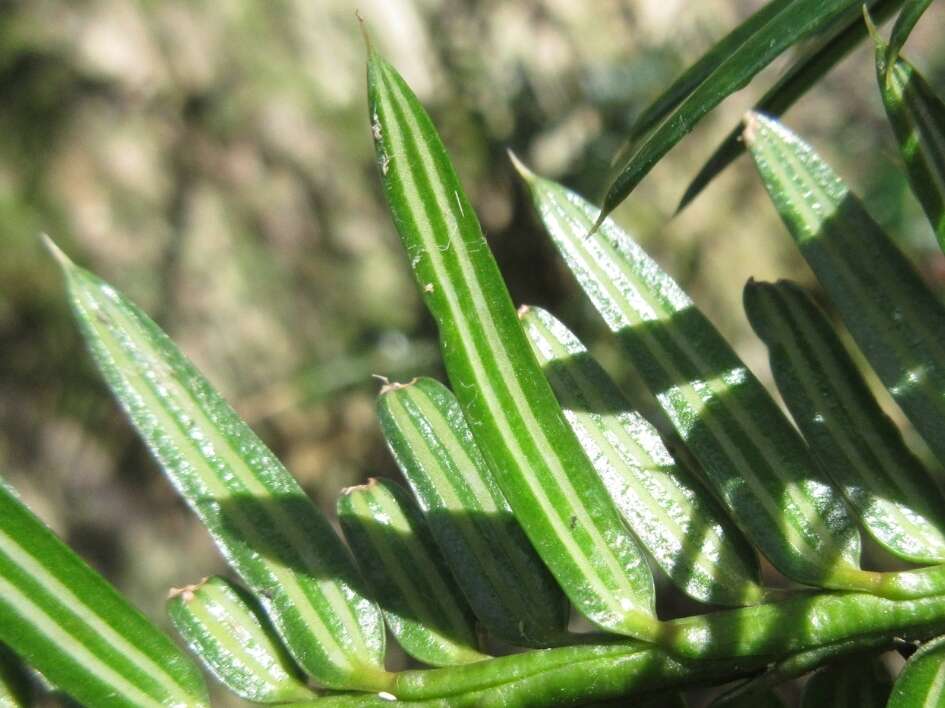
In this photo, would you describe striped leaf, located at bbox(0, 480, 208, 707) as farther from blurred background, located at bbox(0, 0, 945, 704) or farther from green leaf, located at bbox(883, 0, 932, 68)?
blurred background, located at bbox(0, 0, 945, 704)

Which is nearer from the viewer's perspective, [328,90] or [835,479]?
[835,479]

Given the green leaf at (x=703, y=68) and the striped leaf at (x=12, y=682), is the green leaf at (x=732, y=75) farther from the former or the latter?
the striped leaf at (x=12, y=682)

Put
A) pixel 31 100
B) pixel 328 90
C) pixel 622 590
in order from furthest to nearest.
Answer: pixel 328 90, pixel 31 100, pixel 622 590

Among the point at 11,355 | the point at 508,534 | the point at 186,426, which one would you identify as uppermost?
the point at 11,355

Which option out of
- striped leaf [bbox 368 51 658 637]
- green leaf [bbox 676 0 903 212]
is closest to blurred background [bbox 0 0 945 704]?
green leaf [bbox 676 0 903 212]

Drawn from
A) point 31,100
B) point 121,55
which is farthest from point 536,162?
point 31,100

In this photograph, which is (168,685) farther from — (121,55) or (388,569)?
(121,55)

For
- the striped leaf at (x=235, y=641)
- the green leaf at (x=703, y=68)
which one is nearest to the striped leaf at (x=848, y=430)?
the green leaf at (x=703, y=68)

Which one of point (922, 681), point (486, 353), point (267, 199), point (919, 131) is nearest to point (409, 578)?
point (486, 353)
